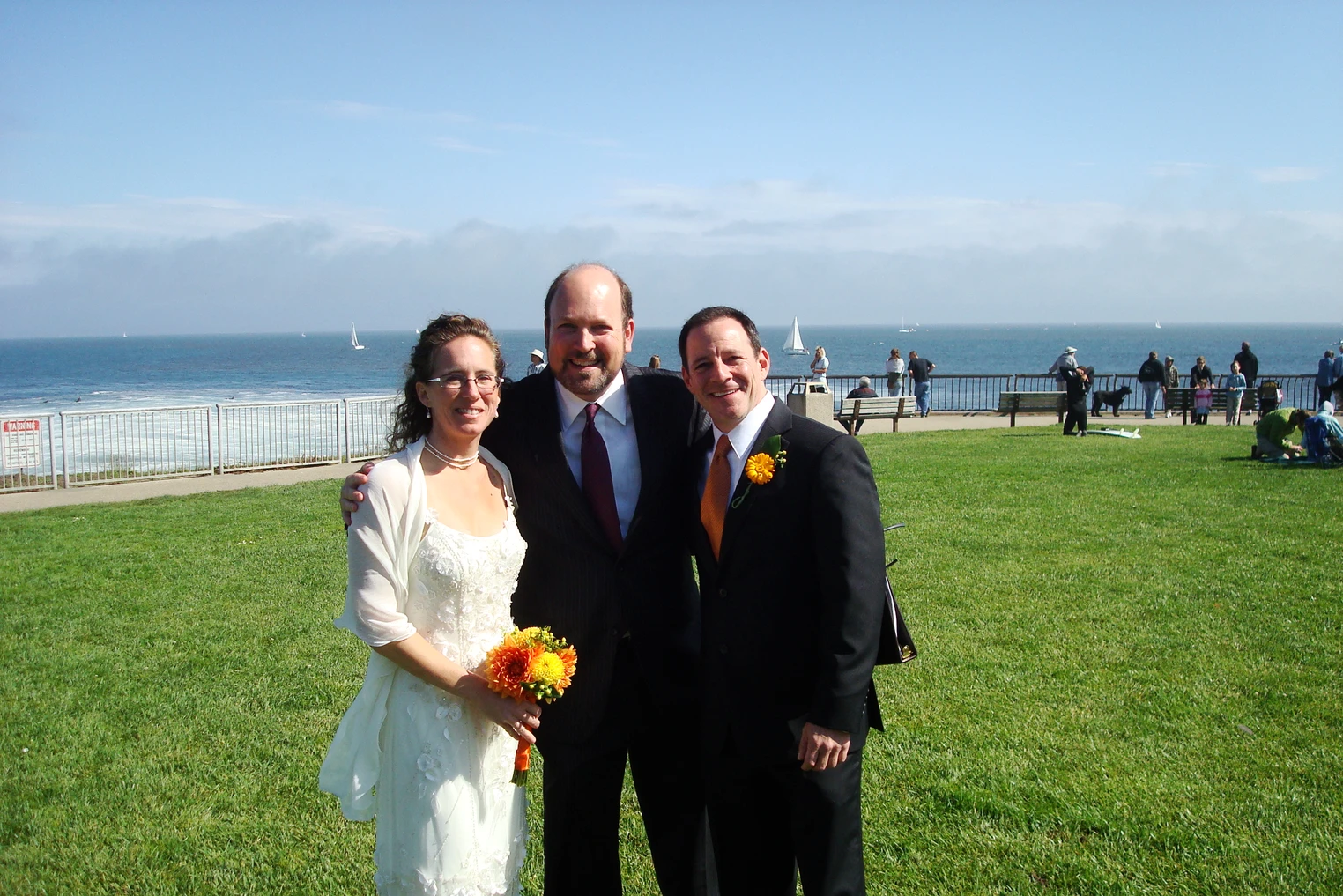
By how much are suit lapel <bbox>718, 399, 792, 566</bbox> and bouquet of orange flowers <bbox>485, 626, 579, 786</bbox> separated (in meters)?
0.64

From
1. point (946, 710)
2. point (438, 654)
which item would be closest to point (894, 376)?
point (946, 710)

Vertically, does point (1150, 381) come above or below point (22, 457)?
above

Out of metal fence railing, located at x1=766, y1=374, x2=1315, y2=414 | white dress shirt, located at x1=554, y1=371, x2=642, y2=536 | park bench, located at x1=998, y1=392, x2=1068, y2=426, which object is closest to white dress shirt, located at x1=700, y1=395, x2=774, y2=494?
white dress shirt, located at x1=554, y1=371, x2=642, y2=536

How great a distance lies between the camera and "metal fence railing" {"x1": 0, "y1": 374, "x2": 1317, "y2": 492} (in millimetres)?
15781

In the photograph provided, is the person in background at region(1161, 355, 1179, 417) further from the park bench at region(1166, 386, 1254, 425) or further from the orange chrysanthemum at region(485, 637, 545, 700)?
the orange chrysanthemum at region(485, 637, 545, 700)

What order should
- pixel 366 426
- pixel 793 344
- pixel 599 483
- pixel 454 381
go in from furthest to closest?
1. pixel 793 344
2. pixel 366 426
3. pixel 599 483
4. pixel 454 381

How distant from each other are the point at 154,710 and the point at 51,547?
19.7ft

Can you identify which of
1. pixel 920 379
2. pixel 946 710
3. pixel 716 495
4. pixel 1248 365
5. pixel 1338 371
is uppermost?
pixel 1248 365

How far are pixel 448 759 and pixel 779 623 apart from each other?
1.12 meters

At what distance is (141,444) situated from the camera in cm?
1738

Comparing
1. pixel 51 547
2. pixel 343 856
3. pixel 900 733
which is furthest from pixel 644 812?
pixel 51 547

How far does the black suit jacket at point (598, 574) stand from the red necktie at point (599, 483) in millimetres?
37

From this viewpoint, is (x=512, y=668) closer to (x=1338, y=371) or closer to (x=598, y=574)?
(x=598, y=574)

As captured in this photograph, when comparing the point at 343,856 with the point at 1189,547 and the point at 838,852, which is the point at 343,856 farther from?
the point at 1189,547
